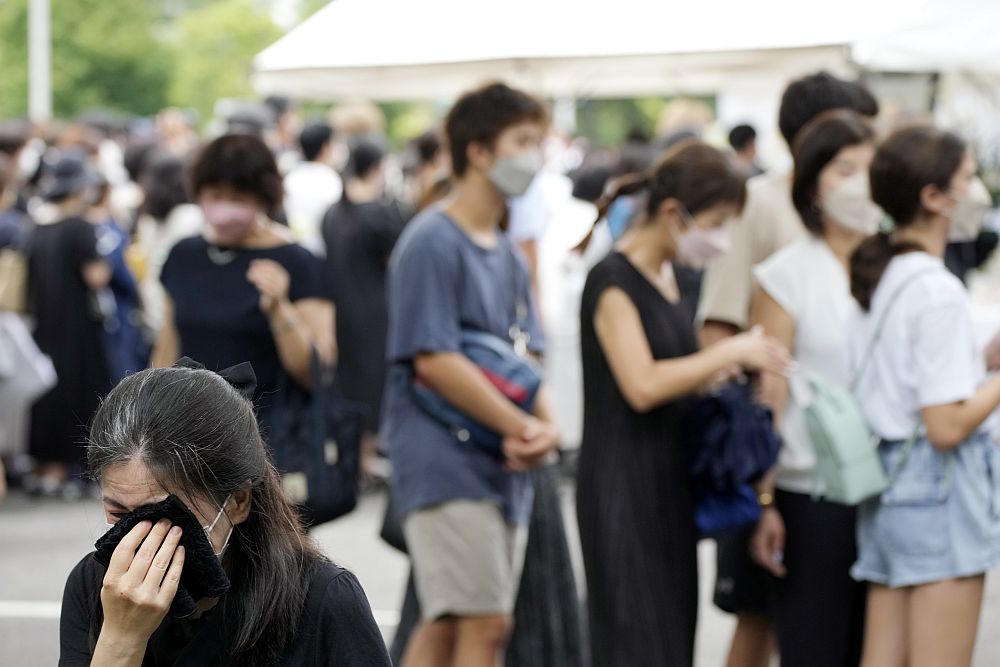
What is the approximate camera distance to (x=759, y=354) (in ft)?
13.9

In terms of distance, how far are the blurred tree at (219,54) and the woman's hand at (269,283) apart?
3320 centimetres

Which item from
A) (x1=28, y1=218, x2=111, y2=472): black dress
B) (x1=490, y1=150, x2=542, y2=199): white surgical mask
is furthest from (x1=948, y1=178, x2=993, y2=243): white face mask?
(x1=28, y1=218, x2=111, y2=472): black dress

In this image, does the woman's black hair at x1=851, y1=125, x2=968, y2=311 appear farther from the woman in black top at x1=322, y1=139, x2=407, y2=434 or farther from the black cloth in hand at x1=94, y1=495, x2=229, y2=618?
the woman in black top at x1=322, y1=139, x2=407, y2=434

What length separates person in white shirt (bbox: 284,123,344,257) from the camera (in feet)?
35.5

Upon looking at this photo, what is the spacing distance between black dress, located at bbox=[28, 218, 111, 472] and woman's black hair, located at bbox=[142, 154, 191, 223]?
0.47 m

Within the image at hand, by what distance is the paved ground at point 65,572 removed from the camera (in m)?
6.70

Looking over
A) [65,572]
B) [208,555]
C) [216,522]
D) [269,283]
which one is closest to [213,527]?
[216,522]

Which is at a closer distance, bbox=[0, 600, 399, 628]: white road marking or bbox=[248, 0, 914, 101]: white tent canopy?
bbox=[248, 0, 914, 101]: white tent canopy

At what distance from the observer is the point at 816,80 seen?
522 centimetres

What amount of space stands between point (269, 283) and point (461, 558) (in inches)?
39.5

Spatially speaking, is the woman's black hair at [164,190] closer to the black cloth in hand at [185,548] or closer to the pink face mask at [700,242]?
the pink face mask at [700,242]

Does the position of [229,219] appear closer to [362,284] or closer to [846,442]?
[846,442]

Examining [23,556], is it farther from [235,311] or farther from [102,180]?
[235,311]

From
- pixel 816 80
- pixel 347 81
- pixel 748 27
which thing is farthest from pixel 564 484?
pixel 816 80
